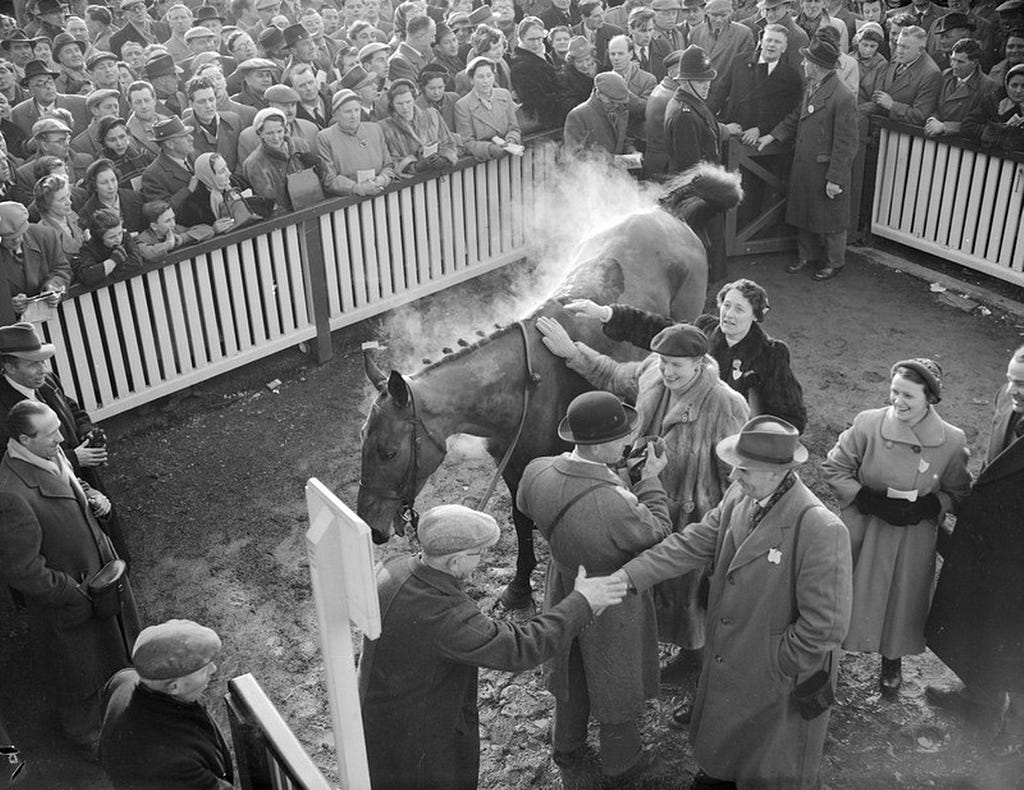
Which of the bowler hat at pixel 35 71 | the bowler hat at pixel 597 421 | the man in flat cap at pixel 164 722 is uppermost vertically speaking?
the bowler hat at pixel 35 71

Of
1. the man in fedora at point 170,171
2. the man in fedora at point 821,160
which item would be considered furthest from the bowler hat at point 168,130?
the man in fedora at point 821,160

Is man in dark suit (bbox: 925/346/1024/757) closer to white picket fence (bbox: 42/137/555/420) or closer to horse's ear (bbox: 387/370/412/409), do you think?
horse's ear (bbox: 387/370/412/409)

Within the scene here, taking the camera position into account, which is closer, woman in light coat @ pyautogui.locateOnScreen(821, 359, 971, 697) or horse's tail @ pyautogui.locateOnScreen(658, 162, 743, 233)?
woman in light coat @ pyautogui.locateOnScreen(821, 359, 971, 697)

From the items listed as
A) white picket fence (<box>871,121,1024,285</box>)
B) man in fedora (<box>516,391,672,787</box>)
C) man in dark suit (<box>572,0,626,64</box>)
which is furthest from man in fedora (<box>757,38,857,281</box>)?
man in fedora (<box>516,391,672,787</box>)

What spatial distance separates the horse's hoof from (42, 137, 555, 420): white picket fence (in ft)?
12.5

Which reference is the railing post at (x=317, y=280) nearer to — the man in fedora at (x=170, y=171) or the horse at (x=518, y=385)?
the man in fedora at (x=170, y=171)

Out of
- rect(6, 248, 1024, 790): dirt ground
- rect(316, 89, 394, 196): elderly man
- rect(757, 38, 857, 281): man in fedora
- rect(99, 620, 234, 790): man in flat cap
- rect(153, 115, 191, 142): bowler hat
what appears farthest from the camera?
rect(757, 38, 857, 281): man in fedora

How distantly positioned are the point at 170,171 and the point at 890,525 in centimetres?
646

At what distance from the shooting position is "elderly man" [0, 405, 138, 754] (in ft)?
17.1

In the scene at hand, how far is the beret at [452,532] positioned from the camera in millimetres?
4000

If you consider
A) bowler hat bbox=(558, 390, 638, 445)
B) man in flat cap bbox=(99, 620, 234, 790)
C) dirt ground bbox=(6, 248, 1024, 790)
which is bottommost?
dirt ground bbox=(6, 248, 1024, 790)

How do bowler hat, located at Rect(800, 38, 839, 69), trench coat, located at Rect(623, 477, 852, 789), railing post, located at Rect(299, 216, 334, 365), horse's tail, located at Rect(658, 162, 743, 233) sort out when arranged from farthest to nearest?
bowler hat, located at Rect(800, 38, 839, 69) → railing post, located at Rect(299, 216, 334, 365) → horse's tail, located at Rect(658, 162, 743, 233) → trench coat, located at Rect(623, 477, 852, 789)

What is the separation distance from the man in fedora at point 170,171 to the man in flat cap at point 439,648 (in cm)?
568

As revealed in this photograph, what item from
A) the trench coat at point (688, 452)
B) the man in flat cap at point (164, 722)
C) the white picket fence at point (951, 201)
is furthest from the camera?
the white picket fence at point (951, 201)
